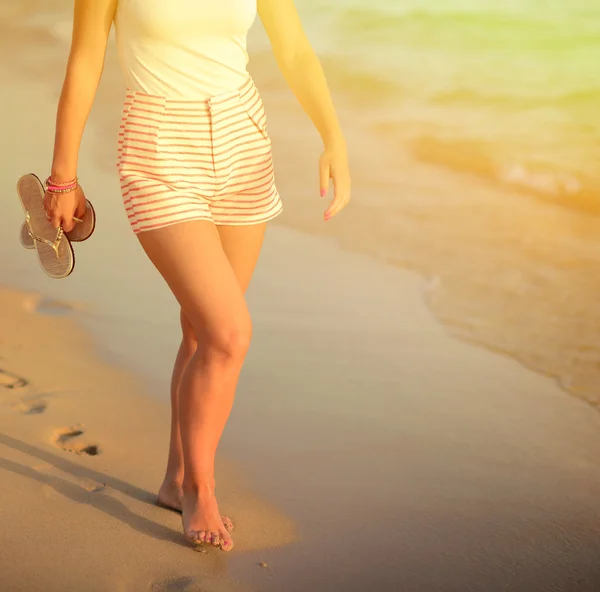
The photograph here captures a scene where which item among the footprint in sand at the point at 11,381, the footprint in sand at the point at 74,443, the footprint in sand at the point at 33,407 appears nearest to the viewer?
the footprint in sand at the point at 74,443

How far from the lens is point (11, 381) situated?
3.37m

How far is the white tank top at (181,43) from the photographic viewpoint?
2.15 m

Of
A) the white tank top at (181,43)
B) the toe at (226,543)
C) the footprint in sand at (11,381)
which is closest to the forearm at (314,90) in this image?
the white tank top at (181,43)

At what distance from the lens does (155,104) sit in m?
2.21

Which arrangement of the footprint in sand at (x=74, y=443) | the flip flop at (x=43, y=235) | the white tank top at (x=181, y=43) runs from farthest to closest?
the footprint in sand at (x=74, y=443)
the flip flop at (x=43, y=235)
the white tank top at (x=181, y=43)

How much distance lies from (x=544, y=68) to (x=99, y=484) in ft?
31.8

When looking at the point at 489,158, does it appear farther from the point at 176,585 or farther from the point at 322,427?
the point at 176,585

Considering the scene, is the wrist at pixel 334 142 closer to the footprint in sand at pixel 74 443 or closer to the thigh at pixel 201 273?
the thigh at pixel 201 273

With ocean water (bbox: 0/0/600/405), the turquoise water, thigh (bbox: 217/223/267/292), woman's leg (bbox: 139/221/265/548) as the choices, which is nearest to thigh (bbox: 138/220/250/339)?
woman's leg (bbox: 139/221/265/548)

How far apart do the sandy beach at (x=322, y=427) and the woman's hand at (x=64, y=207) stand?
71 cm

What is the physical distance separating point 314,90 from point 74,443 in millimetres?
1232

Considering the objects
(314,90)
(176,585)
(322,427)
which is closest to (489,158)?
(322,427)

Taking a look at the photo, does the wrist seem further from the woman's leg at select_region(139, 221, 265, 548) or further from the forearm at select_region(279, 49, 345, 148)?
the woman's leg at select_region(139, 221, 265, 548)

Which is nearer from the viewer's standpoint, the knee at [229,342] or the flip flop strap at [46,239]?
the knee at [229,342]
